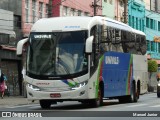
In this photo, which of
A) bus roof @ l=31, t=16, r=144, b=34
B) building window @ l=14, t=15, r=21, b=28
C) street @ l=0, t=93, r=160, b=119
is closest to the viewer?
street @ l=0, t=93, r=160, b=119

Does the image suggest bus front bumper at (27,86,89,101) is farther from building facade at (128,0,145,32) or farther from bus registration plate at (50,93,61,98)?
building facade at (128,0,145,32)

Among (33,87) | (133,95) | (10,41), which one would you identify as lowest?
(133,95)

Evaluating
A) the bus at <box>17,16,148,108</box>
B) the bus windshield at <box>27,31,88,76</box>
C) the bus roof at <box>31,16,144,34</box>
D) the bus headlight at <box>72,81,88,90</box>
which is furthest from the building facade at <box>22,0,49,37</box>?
the bus headlight at <box>72,81,88,90</box>

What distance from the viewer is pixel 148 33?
8369 centimetres

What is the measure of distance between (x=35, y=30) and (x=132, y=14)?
53950 millimetres

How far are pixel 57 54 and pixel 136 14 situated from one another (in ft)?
185

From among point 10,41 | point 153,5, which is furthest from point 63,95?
point 153,5

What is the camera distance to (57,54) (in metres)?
24.3

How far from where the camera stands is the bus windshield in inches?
955

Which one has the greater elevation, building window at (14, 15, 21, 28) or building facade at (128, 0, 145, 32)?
building facade at (128, 0, 145, 32)

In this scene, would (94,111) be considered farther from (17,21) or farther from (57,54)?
(17,21)

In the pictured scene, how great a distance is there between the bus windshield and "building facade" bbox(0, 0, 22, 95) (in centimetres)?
1792

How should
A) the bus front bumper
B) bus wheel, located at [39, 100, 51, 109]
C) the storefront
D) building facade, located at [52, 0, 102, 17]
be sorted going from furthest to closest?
1. building facade, located at [52, 0, 102, 17]
2. the storefront
3. bus wheel, located at [39, 100, 51, 109]
4. the bus front bumper

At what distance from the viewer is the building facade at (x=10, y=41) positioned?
43500 millimetres
